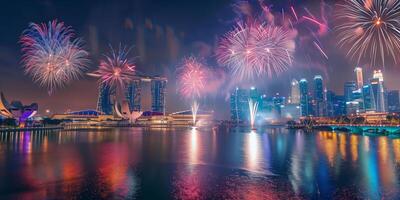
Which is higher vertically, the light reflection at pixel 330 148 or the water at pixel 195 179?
the water at pixel 195 179

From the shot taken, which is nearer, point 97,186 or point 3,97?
point 97,186

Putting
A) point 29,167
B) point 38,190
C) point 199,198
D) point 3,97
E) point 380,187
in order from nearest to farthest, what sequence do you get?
point 199,198, point 38,190, point 380,187, point 29,167, point 3,97

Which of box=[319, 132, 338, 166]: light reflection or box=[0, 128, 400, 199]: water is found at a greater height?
box=[0, 128, 400, 199]: water

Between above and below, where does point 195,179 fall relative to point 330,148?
above

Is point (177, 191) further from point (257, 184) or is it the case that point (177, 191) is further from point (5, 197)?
point (5, 197)

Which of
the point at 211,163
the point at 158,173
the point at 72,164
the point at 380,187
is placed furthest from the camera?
the point at 211,163

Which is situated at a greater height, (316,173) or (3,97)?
(3,97)

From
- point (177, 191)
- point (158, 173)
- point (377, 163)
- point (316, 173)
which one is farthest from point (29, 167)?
point (377, 163)

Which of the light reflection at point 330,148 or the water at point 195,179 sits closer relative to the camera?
the water at point 195,179

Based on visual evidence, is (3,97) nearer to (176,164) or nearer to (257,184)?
(176,164)

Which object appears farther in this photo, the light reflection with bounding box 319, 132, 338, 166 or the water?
the light reflection with bounding box 319, 132, 338, 166

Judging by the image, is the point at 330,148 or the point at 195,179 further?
the point at 330,148
